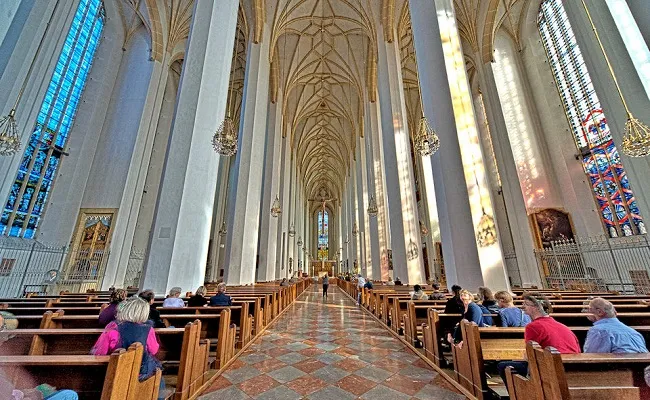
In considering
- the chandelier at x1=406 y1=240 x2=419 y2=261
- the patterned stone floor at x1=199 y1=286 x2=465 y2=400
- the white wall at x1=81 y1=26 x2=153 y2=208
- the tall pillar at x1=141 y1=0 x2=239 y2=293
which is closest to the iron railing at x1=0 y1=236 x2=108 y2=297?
the white wall at x1=81 y1=26 x2=153 y2=208

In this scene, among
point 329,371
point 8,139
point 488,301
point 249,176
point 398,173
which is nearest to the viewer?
point 329,371

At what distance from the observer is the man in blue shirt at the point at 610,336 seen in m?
1.55

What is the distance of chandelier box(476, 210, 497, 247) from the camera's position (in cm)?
437

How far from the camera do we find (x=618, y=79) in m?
5.30

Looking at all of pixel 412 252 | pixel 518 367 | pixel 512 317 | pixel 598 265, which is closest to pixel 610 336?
pixel 518 367

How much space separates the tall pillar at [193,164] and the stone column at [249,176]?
339 cm

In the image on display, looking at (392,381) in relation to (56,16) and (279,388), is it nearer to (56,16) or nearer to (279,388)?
(279,388)

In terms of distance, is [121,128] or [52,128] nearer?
[52,128]

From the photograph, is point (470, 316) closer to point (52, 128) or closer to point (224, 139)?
point (224, 139)

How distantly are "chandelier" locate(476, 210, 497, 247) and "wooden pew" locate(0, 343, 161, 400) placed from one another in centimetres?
476

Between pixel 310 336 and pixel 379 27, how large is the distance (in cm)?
1323

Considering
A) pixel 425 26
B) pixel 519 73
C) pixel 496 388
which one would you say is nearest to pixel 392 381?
pixel 496 388

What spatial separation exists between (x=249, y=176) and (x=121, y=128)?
693cm

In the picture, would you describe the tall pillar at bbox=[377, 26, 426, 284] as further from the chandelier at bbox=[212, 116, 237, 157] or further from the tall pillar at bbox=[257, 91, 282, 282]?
the chandelier at bbox=[212, 116, 237, 157]
